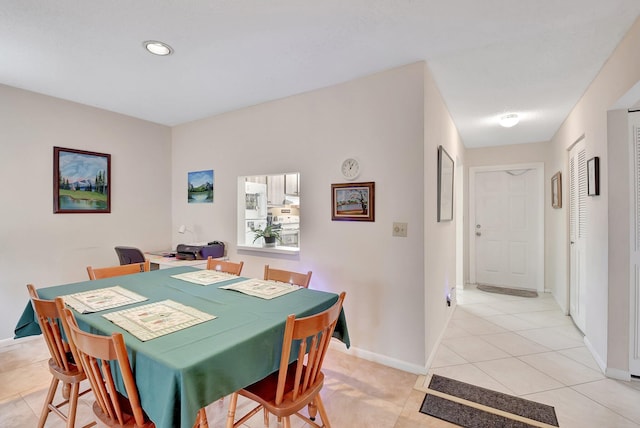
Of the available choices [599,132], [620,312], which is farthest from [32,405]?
[599,132]

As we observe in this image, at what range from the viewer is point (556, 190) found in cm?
416

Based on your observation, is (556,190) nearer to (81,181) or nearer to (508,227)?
(508,227)

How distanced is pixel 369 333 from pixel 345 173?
4.60 ft

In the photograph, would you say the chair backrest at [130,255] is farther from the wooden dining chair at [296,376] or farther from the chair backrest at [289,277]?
the wooden dining chair at [296,376]

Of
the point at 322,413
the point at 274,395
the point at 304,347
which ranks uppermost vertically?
the point at 304,347

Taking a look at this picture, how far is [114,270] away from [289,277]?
4.52 ft

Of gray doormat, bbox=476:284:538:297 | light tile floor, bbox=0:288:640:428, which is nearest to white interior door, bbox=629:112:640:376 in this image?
light tile floor, bbox=0:288:640:428

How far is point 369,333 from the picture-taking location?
2.60 metres

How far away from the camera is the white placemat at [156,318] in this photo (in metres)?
1.25

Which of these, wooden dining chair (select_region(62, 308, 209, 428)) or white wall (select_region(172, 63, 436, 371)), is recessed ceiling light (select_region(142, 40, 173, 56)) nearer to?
white wall (select_region(172, 63, 436, 371))

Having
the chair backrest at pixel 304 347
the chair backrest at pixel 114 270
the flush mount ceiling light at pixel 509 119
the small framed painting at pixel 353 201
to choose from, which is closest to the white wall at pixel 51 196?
the chair backrest at pixel 114 270

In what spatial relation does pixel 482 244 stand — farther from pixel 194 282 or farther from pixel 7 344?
pixel 7 344

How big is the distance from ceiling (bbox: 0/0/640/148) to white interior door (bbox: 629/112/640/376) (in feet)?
2.01

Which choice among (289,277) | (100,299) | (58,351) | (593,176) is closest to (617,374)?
(593,176)
